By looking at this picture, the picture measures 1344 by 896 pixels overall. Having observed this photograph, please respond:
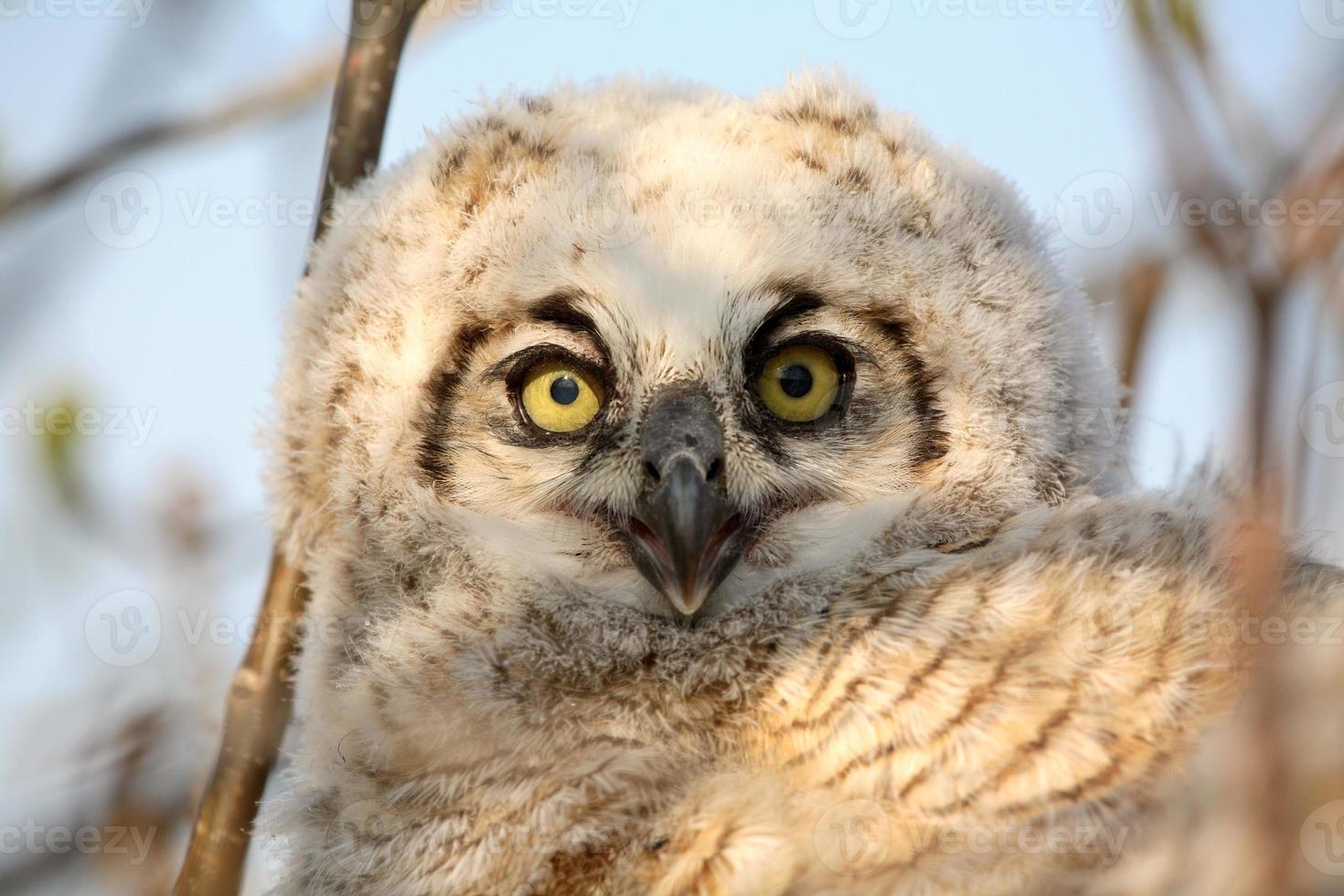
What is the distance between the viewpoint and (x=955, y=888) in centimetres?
176

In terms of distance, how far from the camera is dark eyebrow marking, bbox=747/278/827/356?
262 centimetres

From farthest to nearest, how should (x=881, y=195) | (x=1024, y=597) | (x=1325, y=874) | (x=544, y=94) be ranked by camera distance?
(x=544, y=94) < (x=881, y=195) < (x=1024, y=597) < (x=1325, y=874)

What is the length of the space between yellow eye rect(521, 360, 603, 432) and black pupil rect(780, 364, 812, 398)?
14.6 inches

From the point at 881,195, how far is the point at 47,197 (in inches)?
64.0

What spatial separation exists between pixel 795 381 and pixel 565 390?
0.46 metres

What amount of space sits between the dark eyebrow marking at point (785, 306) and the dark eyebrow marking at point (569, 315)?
301mm

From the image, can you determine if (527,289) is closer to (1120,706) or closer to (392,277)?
(392,277)

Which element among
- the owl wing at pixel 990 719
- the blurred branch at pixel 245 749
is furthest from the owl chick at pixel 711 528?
the blurred branch at pixel 245 749

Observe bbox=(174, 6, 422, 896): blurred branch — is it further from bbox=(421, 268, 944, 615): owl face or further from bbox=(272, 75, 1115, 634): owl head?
bbox=(421, 268, 944, 615): owl face

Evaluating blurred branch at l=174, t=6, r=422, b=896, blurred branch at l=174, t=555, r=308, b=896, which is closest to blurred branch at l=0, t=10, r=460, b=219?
blurred branch at l=174, t=6, r=422, b=896

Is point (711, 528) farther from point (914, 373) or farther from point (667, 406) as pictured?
point (914, 373)

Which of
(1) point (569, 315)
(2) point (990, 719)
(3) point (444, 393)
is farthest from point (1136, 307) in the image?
(3) point (444, 393)

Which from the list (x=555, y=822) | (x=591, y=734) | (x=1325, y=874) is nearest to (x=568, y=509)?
(x=591, y=734)

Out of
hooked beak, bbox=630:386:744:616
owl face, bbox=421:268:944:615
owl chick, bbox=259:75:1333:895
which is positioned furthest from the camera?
owl face, bbox=421:268:944:615
